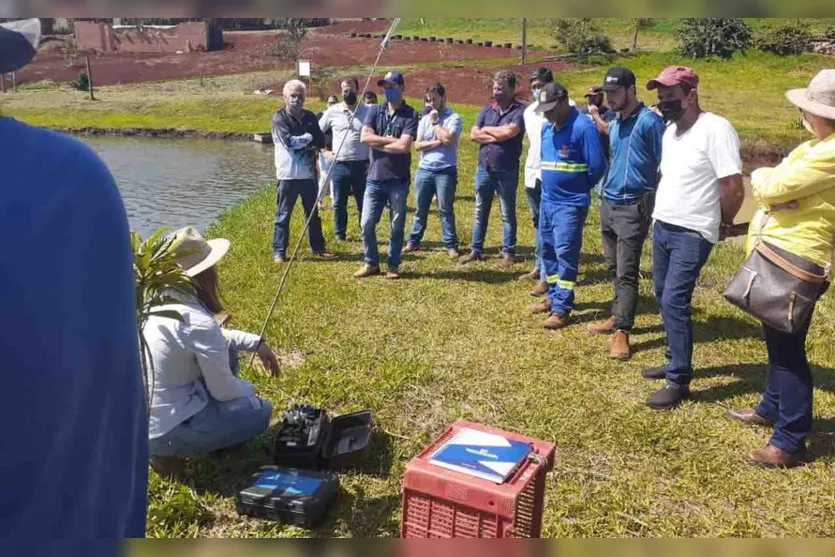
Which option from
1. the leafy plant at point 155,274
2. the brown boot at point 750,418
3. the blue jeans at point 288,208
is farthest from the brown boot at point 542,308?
the leafy plant at point 155,274

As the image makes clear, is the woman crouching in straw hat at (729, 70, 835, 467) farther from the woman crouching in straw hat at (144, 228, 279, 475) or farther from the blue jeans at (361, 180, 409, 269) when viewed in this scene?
the blue jeans at (361, 180, 409, 269)

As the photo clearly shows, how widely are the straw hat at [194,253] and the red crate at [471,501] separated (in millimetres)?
1438

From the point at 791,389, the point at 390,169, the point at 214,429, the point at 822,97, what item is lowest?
the point at 214,429

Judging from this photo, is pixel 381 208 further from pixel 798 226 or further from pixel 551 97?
pixel 798 226

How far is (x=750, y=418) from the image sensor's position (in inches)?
161

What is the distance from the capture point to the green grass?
10.8ft

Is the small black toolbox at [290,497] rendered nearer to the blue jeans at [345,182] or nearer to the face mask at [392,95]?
the face mask at [392,95]

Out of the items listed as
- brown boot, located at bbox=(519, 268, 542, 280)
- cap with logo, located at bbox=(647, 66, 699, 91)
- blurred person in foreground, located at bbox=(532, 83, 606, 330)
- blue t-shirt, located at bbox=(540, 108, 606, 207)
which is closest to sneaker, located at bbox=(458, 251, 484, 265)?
brown boot, located at bbox=(519, 268, 542, 280)

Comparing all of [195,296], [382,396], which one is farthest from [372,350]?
[195,296]

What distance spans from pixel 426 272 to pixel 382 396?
2964mm

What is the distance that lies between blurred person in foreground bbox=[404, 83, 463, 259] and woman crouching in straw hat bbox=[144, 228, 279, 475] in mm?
4185

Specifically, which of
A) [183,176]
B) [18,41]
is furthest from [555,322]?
[183,176]

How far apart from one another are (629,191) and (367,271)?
288 cm

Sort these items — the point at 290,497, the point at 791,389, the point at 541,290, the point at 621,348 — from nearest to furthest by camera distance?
the point at 290,497 < the point at 791,389 < the point at 621,348 < the point at 541,290
